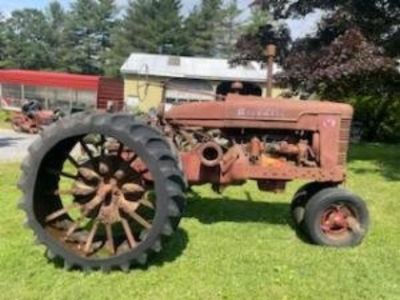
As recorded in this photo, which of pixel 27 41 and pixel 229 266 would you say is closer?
pixel 229 266

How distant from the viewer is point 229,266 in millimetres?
5473

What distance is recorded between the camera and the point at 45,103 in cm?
2983

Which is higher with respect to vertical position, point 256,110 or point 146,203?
point 256,110

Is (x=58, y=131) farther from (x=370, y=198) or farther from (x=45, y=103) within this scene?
(x=45, y=103)

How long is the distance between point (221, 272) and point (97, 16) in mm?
71112

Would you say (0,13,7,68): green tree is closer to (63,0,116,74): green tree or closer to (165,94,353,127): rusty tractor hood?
(63,0,116,74): green tree

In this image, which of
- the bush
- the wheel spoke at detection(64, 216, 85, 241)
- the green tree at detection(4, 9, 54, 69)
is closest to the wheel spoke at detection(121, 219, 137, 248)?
the wheel spoke at detection(64, 216, 85, 241)

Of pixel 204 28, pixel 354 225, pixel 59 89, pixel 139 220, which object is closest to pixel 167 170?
pixel 139 220

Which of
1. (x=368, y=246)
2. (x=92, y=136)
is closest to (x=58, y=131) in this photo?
(x=92, y=136)

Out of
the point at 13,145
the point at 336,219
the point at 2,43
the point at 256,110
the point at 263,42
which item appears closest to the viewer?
the point at 336,219

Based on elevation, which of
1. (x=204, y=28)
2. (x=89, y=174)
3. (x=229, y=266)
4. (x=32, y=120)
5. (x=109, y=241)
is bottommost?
(x=32, y=120)

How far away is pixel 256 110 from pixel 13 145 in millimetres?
12858

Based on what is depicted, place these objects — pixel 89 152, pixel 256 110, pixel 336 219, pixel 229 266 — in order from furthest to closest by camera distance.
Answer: pixel 256 110 → pixel 336 219 → pixel 89 152 → pixel 229 266

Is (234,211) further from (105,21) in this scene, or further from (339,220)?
(105,21)
